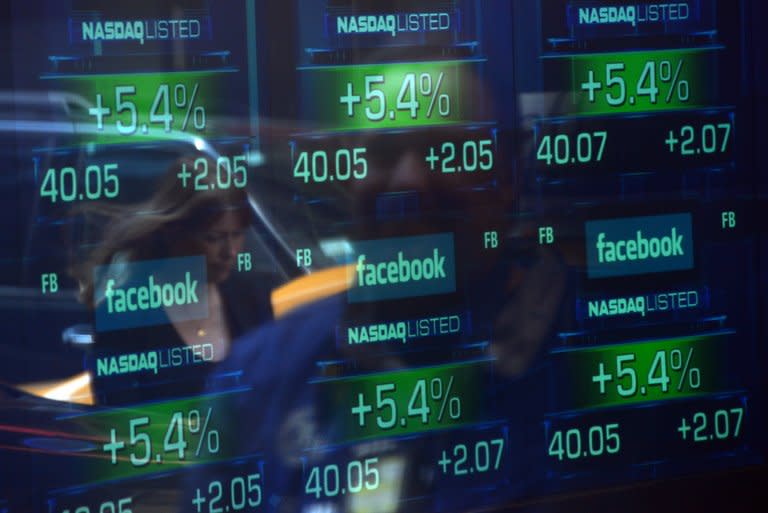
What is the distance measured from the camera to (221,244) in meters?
2.40

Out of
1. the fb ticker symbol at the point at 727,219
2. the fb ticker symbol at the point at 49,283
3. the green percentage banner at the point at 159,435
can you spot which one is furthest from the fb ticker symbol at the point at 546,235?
the fb ticker symbol at the point at 49,283

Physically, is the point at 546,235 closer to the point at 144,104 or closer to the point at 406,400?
the point at 406,400

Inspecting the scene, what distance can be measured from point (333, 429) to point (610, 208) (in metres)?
0.71

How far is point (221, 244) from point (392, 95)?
0.43 meters

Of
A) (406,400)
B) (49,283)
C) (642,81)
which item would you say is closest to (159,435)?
(49,283)

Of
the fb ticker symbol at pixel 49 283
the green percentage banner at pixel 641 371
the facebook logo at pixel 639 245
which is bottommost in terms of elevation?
the green percentage banner at pixel 641 371

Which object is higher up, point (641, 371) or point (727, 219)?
point (727, 219)

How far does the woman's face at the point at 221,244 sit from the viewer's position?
2.39m

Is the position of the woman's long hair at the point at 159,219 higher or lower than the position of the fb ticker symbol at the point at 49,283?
higher

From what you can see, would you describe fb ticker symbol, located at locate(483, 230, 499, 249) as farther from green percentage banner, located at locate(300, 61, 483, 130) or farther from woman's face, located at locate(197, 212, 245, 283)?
woman's face, located at locate(197, 212, 245, 283)

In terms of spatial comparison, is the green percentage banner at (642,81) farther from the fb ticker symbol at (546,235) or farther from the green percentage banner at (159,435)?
the green percentage banner at (159,435)

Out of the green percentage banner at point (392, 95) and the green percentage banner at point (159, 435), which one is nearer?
the green percentage banner at point (159, 435)

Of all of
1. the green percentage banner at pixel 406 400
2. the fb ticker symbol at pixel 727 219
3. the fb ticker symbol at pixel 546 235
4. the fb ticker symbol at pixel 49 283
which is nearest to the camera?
the fb ticker symbol at pixel 49 283

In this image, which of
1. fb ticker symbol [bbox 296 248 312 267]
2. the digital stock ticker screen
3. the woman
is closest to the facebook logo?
the digital stock ticker screen
